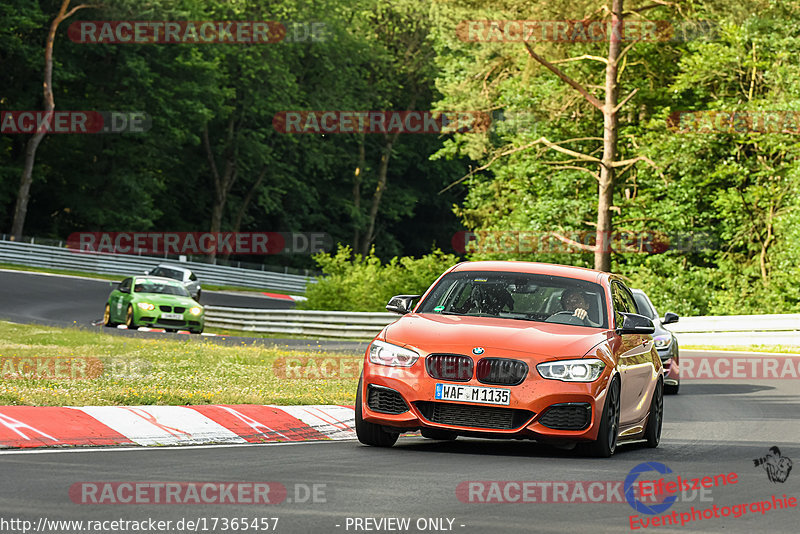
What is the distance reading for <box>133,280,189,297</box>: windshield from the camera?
32312 mm

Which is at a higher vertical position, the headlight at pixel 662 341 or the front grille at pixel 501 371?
the front grille at pixel 501 371

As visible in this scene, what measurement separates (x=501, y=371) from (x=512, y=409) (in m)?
0.31

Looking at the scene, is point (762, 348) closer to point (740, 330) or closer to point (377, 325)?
point (740, 330)

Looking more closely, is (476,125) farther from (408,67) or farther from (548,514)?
(548,514)

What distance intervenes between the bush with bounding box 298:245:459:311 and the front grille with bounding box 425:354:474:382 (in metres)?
26.8

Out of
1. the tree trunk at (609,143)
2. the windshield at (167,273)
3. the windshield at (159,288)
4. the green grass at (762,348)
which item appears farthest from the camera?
the windshield at (167,273)

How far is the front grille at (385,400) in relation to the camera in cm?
1010

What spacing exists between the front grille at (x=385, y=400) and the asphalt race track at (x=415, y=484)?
365 mm

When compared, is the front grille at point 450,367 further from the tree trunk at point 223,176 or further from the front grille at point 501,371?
the tree trunk at point 223,176

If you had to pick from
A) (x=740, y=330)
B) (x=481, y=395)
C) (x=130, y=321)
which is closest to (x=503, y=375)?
(x=481, y=395)

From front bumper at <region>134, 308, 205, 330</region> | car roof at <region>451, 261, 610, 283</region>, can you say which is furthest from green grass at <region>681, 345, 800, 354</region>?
car roof at <region>451, 261, 610, 283</region>

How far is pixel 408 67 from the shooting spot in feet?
260

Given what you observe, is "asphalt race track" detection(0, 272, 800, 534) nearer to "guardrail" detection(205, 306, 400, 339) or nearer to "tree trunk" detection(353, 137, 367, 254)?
"guardrail" detection(205, 306, 400, 339)

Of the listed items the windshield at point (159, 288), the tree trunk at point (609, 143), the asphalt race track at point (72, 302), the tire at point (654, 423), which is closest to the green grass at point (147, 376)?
the tire at point (654, 423)
